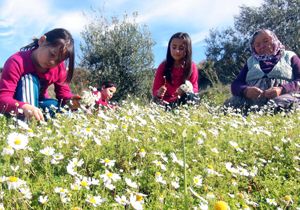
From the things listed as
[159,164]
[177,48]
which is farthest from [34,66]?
[159,164]

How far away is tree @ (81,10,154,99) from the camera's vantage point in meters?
15.0

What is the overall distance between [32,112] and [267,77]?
3600mm

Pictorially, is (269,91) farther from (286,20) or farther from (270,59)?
(286,20)

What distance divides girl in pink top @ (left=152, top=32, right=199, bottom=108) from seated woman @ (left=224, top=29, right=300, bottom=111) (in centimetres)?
67

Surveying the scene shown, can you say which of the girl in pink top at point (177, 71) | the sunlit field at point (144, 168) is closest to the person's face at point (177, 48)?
Result: the girl in pink top at point (177, 71)

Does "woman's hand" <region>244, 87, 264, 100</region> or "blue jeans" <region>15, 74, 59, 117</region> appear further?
"woman's hand" <region>244, 87, 264, 100</region>

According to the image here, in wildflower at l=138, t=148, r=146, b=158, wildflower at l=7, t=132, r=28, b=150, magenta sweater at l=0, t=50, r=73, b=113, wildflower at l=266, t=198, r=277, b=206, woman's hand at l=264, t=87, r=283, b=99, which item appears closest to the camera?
wildflower at l=7, t=132, r=28, b=150

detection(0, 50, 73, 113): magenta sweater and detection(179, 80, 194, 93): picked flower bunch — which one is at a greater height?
detection(0, 50, 73, 113): magenta sweater

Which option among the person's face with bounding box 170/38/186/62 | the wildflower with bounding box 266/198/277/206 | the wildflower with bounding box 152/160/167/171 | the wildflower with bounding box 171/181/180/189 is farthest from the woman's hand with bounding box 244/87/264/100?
the wildflower with bounding box 171/181/180/189

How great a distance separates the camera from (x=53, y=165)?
225 cm

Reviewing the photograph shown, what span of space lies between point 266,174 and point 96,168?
111 centimetres

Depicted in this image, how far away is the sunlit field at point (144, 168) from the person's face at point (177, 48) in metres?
2.68

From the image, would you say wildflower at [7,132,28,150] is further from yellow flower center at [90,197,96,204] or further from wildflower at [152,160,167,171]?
wildflower at [152,160,167,171]

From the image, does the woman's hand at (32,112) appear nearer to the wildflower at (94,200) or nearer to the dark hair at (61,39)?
the dark hair at (61,39)
